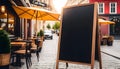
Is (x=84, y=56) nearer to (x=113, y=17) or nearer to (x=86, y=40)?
(x=86, y=40)

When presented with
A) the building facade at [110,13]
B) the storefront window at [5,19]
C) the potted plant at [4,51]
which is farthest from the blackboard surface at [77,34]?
the building facade at [110,13]

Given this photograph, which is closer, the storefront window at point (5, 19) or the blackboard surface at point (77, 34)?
the blackboard surface at point (77, 34)

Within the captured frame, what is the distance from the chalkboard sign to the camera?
247 inches

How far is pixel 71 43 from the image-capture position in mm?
6648

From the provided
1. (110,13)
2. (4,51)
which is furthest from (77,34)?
(110,13)

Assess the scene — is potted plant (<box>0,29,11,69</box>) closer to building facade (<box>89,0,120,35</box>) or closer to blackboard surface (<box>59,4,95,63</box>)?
blackboard surface (<box>59,4,95,63</box>)

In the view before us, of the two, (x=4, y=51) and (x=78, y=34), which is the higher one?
(x=78, y=34)

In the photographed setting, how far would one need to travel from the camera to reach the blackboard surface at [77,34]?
6.35 meters

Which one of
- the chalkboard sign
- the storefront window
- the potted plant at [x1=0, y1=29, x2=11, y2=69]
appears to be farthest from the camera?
the storefront window

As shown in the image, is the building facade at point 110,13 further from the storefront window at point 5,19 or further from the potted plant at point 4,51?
the potted plant at point 4,51

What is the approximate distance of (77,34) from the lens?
658 cm

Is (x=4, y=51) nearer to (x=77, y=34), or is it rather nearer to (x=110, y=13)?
(x=77, y=34)

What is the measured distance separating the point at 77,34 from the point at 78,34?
3 centimetres

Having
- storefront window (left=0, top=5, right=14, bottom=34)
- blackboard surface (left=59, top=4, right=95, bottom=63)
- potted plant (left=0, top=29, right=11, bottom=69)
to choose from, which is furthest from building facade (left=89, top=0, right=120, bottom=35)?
blackboard surface (left=59, top=4, right=95, bottom=63)
